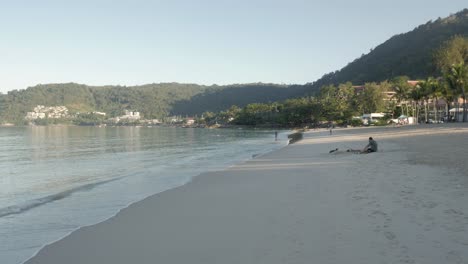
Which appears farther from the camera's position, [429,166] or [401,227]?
[429,166]

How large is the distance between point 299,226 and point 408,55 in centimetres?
16483

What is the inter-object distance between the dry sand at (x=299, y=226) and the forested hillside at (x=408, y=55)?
12772cm

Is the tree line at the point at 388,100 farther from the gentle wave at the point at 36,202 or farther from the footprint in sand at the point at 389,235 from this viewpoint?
the footprint in sand at the point at 389,235

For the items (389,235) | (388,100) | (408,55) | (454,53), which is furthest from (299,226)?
(408,55)

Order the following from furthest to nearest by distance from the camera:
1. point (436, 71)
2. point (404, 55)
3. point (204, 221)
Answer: point (404, 55)
point (436, 71)
point (204, 221)

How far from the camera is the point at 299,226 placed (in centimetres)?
730

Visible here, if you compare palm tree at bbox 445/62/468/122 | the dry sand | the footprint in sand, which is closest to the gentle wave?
the dry sand

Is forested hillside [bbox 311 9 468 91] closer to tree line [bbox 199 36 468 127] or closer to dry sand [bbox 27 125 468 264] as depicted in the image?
tree line [bbox 199 36 468 127]

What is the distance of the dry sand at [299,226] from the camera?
18.8 ft

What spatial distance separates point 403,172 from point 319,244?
774cm

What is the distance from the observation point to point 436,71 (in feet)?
405

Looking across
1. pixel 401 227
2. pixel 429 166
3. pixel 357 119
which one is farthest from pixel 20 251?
pixel 357 119

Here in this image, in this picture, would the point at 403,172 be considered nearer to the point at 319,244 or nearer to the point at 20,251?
the point at 319,244

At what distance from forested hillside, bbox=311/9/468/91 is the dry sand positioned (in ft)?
419
